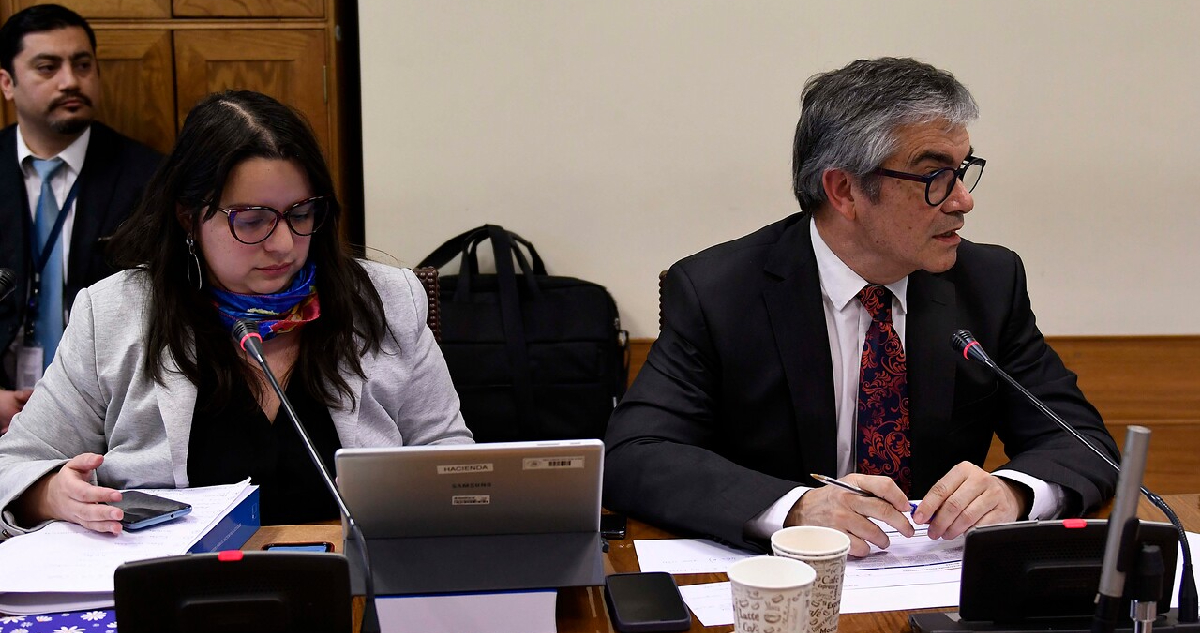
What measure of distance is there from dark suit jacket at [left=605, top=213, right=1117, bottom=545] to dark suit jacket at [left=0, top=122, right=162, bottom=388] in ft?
5.99

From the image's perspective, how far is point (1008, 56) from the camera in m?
2.97

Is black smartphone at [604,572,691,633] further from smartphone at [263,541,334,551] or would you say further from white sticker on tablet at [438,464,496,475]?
smartphone at [263,541,334,551]

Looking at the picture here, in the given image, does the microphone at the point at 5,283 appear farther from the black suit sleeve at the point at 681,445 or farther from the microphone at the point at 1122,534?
the microphone at the point at 1122,534

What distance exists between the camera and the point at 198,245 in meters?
1.70

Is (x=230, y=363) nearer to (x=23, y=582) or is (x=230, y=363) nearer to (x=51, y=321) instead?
(x=23, y=582)

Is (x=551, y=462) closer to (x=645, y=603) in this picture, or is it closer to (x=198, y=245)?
(x=645, y=603)

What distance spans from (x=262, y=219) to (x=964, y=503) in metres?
1.10

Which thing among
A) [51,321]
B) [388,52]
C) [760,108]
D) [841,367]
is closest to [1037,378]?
[841,367]

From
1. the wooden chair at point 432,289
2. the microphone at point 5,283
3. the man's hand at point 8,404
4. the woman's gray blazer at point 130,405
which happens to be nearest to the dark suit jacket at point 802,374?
the woman's gray blazer at point 130,405

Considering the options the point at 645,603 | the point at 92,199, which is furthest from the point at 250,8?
the point at 645,603

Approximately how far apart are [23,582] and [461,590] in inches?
19.6

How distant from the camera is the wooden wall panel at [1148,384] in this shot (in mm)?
3094

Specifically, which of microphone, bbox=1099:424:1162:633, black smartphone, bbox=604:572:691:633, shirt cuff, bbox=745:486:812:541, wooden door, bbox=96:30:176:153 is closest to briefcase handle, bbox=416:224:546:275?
wooden door, bbox=96:30:176:153

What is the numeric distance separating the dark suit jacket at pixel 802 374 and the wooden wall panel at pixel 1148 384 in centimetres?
132
